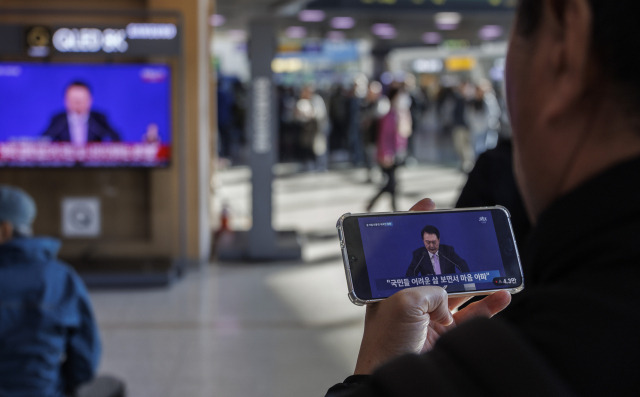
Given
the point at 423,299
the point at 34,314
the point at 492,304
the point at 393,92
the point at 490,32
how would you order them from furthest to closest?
1. the point at 490,32
2. the point at 393,92
3. the point at 34,314
4. the point at 492,304
5. the point at 423,299

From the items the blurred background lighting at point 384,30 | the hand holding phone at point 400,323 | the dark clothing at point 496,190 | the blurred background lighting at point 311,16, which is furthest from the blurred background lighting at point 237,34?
the hand holding phone at point 400,323

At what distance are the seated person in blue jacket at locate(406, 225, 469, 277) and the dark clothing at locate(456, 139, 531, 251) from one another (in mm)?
692

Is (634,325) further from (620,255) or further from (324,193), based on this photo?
(324,193)

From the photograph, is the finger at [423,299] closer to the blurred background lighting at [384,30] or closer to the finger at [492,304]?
the finger at [492,304]

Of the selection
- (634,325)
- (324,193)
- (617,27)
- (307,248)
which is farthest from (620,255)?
(324,193)

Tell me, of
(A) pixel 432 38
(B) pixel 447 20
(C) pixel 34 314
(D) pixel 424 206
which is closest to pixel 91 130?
(C) pixel 34 314

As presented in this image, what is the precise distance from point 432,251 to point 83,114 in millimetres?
6539

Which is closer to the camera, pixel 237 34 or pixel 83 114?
pixel 83 114

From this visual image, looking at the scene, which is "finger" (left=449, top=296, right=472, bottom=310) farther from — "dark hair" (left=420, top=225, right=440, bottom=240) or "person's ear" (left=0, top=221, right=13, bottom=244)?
"person's ear" (left=0, top=221, right=13, bottom=244)

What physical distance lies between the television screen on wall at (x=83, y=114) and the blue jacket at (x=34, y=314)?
3.85 meters

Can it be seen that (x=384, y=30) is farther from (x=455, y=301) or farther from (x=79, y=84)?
(x=455, y=301)

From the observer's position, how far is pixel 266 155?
26.2 feet

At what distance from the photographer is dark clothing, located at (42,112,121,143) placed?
23.2 feet

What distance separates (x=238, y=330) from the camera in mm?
5762
